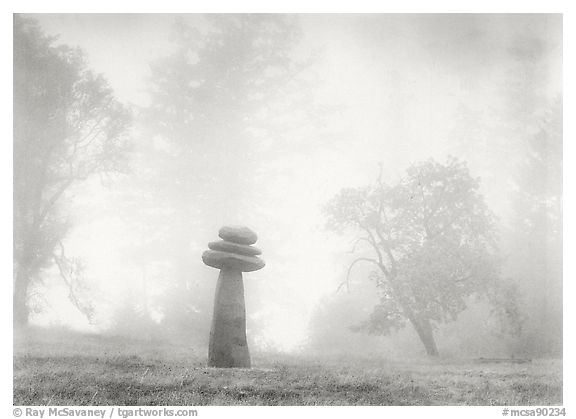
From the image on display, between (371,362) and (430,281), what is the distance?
3.60 m

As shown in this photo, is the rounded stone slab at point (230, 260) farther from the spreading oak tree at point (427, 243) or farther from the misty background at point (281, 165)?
the misty background at point (281, 165)

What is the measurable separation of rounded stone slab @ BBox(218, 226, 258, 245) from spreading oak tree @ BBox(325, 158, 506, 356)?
6.00 metres

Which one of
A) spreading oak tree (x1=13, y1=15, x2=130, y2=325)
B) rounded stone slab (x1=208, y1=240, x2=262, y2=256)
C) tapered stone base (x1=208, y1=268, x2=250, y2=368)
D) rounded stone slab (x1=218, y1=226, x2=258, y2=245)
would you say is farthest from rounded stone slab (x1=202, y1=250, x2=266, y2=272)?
spreading oak tree (x1=13, y1=15, x2=130, y2=325)

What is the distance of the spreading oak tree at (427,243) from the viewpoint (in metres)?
18.8

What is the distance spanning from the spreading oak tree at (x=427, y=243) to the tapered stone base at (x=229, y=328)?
645 centimetres

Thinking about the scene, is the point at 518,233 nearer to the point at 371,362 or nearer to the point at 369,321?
the point at 369,321

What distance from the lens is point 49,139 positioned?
21188 millimetres

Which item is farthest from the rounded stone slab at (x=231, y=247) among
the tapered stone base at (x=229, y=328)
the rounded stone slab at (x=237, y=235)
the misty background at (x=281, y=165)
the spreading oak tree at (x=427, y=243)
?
the misty background at (x=281, y=165)

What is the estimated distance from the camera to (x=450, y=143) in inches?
1313

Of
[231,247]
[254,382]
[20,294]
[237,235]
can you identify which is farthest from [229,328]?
[20,294]

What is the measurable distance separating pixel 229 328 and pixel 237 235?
9.04ft

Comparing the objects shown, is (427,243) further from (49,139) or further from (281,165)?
(49,139)

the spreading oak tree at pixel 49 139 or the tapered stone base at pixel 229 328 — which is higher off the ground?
the spreading oak tree at pixel 49 139
